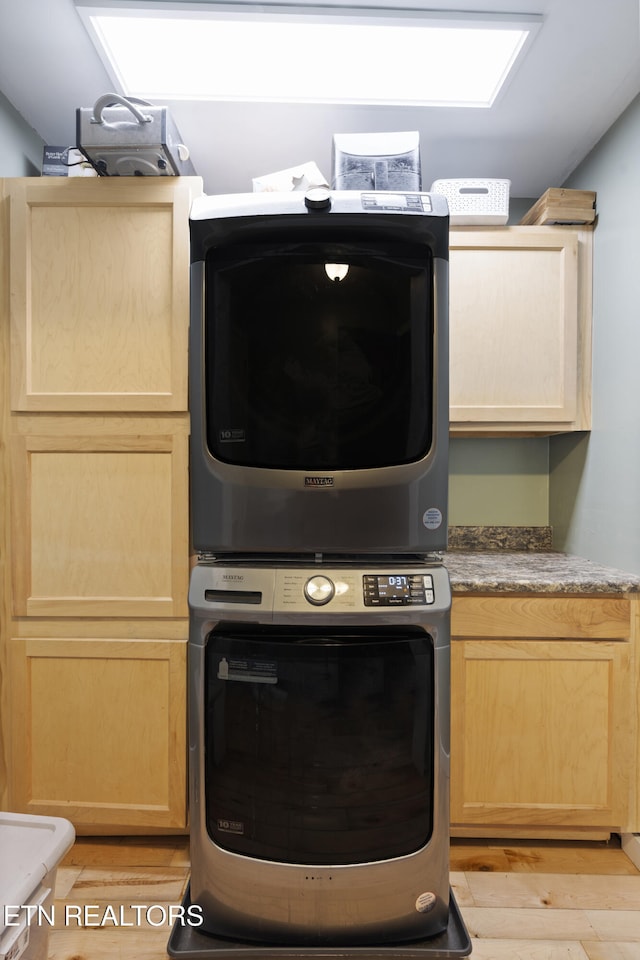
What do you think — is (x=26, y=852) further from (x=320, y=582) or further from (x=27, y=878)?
(x=320, y=582)

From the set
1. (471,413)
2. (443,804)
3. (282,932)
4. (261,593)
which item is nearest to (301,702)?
(261,593)

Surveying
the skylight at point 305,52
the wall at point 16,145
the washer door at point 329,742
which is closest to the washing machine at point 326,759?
the washer door at point 329,742

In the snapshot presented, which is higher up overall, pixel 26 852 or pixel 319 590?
pixel 319 590

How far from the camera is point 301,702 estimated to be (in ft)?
4.86

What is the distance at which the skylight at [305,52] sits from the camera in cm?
167

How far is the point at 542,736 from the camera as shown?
1.97 meters

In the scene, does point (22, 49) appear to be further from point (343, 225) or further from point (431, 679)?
point (431, 679)

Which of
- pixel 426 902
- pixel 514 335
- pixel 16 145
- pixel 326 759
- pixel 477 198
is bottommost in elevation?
pixel 426 902

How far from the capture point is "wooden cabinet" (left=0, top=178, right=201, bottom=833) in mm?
1940

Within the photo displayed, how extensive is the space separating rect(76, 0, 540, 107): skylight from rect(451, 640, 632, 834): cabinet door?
176cm

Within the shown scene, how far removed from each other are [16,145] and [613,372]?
2.21 meters

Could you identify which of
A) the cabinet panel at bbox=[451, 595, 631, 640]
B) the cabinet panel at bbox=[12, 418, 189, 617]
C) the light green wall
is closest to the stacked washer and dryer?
the cabinet panel at bbox=[12, 418, 189, 617]

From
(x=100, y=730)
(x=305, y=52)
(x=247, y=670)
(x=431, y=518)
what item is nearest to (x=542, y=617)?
(x=431, y=518)

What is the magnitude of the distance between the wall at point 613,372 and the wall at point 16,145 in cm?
206
